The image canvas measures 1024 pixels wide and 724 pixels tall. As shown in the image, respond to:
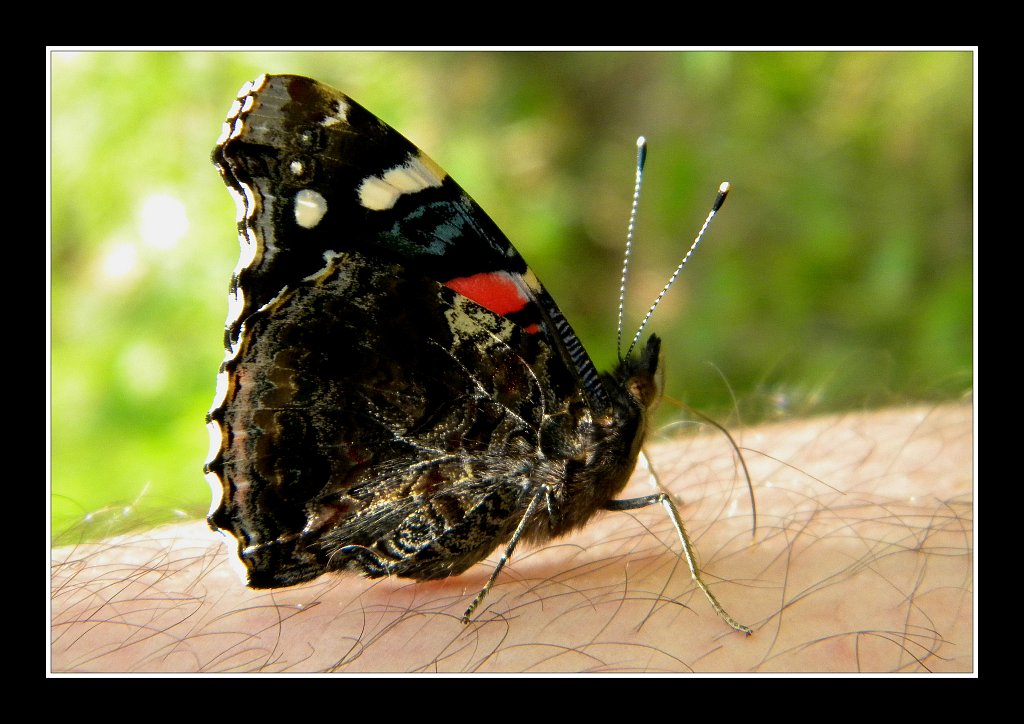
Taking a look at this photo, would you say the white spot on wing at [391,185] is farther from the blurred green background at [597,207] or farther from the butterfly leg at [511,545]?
the blurred green background at [597,207]

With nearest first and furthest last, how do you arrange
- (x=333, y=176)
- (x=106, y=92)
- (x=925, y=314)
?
(x=333, y=176)
(x=106, y=92)
(x=925, y=314)

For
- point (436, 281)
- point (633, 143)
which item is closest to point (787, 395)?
point (633, 143)

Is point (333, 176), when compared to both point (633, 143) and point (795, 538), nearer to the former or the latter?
point (795, 538)

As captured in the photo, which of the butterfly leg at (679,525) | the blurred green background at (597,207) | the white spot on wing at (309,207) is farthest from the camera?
the blurred green background at (597,207)

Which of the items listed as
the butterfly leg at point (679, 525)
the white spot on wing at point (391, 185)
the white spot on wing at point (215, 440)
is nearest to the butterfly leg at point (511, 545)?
the butterfly leg at point (679, 525)

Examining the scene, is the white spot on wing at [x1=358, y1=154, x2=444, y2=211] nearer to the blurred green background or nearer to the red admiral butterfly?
the red admiral butterfly
